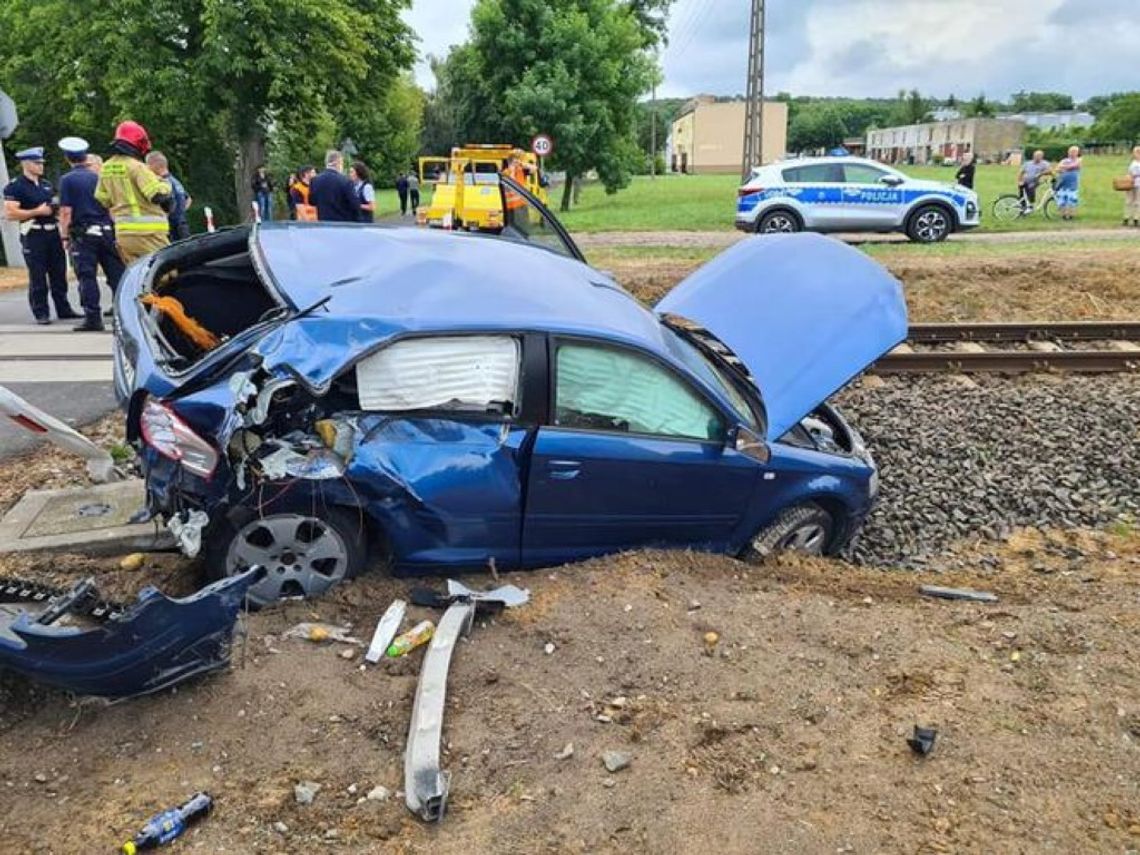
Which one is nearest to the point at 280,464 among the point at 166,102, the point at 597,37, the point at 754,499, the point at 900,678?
the point at 754,499

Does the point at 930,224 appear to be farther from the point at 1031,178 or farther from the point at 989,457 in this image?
the point at 989,457

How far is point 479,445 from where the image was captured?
4219 millimetres

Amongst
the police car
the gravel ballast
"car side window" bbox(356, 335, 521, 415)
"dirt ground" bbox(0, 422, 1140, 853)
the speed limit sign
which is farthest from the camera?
the speed limit sign

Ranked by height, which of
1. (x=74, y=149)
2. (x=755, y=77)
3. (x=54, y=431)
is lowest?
(x=54, y=431)

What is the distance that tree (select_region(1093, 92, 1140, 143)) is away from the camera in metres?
83.9

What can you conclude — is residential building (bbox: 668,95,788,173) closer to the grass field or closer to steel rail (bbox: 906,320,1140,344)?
the grass field

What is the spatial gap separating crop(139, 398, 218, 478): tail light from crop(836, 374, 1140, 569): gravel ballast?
384cm

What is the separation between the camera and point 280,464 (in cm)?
406

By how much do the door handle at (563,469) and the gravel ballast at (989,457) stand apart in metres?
2.33

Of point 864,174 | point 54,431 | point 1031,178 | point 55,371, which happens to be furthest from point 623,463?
point 1031,178

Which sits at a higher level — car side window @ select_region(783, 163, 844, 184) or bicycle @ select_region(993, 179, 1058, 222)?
car side window @ select_region(783, 163, 844, 184)

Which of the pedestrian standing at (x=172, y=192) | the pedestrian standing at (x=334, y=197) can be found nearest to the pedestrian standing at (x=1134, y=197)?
the pedestrian standing at (x=334, y=197)

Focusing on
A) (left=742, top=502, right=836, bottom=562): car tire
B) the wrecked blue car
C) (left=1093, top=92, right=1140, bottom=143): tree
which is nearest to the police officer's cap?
the wrecked blue car

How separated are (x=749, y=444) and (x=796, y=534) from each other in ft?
2.55
